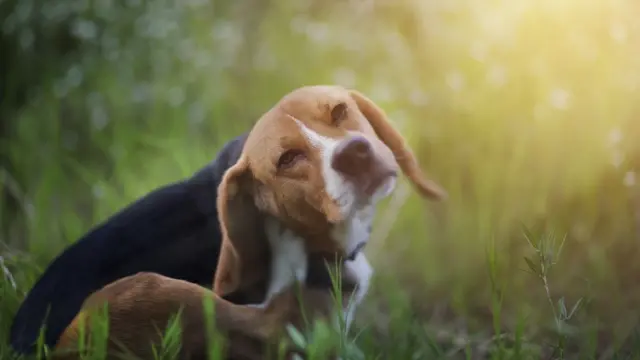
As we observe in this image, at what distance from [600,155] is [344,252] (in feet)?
1.29

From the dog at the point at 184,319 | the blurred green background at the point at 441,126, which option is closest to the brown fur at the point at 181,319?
the dog at the point at 184,319

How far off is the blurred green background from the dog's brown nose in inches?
3.6

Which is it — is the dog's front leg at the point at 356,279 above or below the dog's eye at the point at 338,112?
below

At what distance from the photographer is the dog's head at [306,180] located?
106 centimetres

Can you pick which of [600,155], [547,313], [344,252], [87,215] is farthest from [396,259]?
[87,215]

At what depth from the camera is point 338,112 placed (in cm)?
111

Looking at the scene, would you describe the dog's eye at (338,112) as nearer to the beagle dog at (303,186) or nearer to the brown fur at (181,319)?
the beagle dog at (303,186)

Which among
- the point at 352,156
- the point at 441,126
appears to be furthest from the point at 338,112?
the point at 441,126

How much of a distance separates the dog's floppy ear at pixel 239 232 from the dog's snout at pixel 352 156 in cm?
12

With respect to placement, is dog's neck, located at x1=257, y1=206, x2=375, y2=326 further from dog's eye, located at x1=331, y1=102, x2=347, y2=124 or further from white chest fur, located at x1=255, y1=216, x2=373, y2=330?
dog's eye, located at x1=331, y1=102, x2=347, y2=124

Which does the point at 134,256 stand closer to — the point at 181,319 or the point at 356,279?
the point at 181,319

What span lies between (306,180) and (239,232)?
118 millimetres

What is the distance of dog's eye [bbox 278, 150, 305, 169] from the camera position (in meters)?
1.07

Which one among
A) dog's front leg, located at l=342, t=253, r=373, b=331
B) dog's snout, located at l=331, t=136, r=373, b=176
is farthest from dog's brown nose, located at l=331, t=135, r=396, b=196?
dog's front leg, located at l=342, t=253, r=373, b=331
